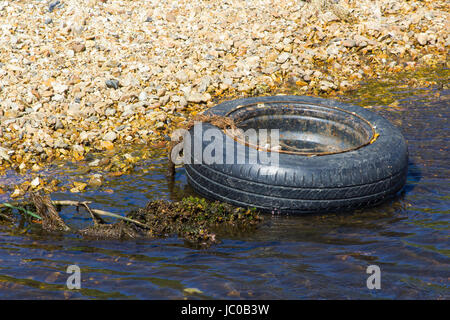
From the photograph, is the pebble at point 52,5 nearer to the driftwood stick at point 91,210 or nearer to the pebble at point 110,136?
the pebble at point 110,136

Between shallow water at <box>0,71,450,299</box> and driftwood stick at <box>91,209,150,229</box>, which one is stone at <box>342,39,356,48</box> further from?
driftwood stick at <box>91,209,150,229</box>

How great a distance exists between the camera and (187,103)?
1034 centimetres

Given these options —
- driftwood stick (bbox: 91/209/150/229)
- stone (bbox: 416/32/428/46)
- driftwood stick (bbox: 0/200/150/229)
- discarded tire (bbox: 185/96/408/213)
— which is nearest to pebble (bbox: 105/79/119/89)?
discarded tire (bbox: 185/96/408/213)

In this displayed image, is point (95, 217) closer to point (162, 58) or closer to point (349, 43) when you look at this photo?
point (162, 58)

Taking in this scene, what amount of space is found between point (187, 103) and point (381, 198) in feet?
15.6

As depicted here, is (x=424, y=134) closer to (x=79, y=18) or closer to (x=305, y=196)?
(x=305, y=196)

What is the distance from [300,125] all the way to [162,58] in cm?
412

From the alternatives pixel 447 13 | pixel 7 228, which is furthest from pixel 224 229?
pixel 447 13

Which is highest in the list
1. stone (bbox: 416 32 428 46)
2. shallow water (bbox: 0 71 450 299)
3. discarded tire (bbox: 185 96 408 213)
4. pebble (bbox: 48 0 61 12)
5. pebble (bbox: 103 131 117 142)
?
pebble (bbox: 48 0 61 12)

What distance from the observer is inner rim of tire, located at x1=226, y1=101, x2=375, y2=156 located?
8.29 metres

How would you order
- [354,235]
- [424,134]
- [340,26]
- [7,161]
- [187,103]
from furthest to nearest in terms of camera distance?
[340,26]
[187,103]
[424,134]
[7,161]
[354,235]

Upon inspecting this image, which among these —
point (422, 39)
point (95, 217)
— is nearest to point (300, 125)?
point (95, 217)

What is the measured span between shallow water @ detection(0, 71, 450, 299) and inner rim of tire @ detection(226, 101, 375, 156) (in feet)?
4.59

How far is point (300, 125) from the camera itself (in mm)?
8727
